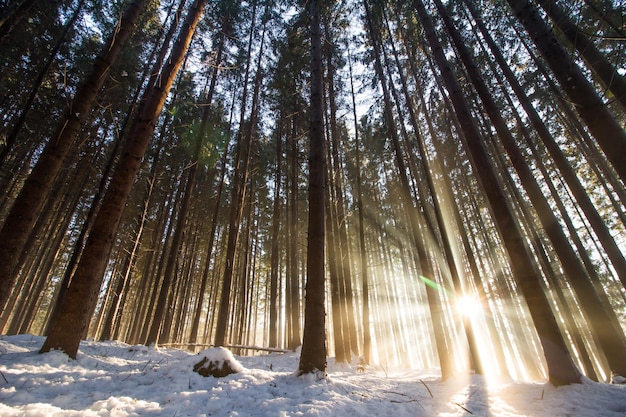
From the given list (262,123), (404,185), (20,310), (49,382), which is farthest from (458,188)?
(20,310)

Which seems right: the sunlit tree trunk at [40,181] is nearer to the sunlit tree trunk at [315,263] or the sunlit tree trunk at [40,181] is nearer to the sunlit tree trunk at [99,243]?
the sunlit tree trunk at [99,243]

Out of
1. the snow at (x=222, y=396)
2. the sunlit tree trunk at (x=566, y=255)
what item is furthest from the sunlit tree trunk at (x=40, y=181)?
the sunlit tree trunk at (x=566, y=255)

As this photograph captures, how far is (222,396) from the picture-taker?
3.23 metres

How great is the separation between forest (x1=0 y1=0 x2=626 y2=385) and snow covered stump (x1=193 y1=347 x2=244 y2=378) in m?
1.16

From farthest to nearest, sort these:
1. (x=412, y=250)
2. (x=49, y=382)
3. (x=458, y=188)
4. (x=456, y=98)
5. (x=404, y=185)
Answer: (x=412, y=250)
(x=458, y=188)
(x=404, y=185)
(x=456, y=98)
(x=49, y=382)

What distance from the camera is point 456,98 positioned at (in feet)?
18.9

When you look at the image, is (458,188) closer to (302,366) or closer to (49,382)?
(302,366)

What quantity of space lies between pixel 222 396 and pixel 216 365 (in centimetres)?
117

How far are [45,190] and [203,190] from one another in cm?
1337

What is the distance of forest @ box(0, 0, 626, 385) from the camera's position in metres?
4.16

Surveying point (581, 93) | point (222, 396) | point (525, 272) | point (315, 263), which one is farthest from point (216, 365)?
point (581, 93)

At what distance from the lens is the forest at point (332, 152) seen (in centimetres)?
416

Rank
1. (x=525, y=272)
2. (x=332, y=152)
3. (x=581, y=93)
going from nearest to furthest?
1. (x=581, y=93)
2. (x=525, y=272)
3. (x=332, y=152)

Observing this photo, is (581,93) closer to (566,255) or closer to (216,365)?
(566,255)
